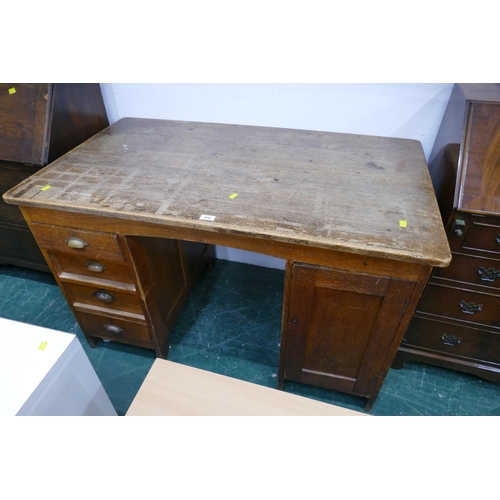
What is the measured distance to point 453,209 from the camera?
1052mm

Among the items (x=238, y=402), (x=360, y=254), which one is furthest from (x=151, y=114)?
(x=238, y=402)

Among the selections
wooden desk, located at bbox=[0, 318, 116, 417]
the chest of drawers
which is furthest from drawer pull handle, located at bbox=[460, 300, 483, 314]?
wooden desk, located at bbox=[0, 318, 116, 417]

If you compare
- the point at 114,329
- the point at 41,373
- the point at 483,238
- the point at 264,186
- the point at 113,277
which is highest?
the point at 264,186

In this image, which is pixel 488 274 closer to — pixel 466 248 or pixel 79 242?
pixel 466 248

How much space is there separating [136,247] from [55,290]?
1.03 metres

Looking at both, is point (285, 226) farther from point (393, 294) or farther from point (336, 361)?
point (336, 361)

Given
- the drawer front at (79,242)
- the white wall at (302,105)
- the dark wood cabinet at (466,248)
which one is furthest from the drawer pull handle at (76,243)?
the dark wood cabinet at (466,248)

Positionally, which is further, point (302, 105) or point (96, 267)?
point (302, 105)

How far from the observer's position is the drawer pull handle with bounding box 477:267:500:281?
1.15m

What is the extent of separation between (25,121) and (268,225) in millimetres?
1168

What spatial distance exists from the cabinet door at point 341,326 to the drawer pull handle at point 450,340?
14.3 inches

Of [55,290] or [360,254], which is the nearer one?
[360,254]

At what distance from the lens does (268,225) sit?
96cm

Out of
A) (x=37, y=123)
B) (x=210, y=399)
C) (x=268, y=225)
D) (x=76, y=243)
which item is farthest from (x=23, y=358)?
(x=37, y=123)
